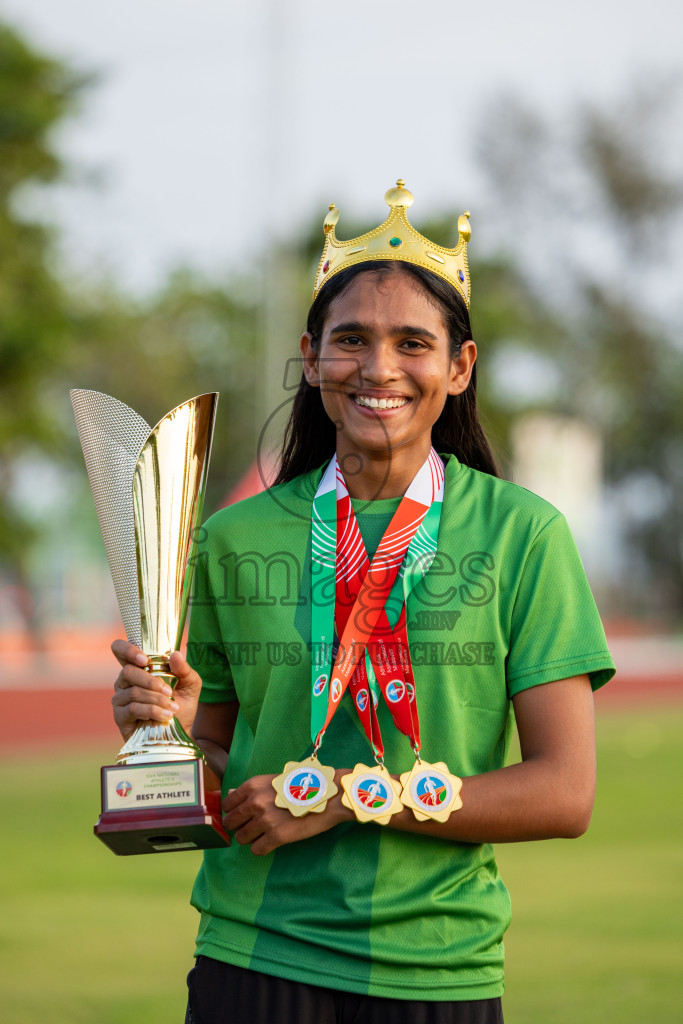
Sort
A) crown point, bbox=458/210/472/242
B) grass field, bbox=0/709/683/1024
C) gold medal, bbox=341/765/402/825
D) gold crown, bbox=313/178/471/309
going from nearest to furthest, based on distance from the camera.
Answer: gold medal, bbox=341/765/402/825 → gold crown, bbox=313/178/471/309 → crown point, bbox=458/210/472/242 → grass field, bbox=0/709/683/1024

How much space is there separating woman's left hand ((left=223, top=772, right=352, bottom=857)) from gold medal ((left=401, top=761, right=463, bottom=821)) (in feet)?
0.32

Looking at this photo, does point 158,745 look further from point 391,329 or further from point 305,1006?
point 391,329

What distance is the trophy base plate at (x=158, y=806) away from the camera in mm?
1938

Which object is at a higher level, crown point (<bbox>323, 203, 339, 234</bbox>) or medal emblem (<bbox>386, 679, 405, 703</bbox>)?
crown point (<bbox>323, 203, 339, 234</bbox>)

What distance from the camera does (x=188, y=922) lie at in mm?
6227

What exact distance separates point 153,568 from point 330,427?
19.6 inches

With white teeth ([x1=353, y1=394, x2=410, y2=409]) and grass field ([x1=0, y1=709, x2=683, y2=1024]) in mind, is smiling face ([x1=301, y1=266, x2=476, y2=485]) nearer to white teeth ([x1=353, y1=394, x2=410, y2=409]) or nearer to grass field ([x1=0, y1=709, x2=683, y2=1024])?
white teeth ([x1=353, y1=394, x2=410, y2=409])

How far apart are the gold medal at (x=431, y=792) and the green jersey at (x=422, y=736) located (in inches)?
4.1

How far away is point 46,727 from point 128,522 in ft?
46.7

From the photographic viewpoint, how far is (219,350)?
41.8m

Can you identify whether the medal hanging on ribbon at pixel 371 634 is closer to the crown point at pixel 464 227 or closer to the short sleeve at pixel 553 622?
the short sleeve at pixel 553 622

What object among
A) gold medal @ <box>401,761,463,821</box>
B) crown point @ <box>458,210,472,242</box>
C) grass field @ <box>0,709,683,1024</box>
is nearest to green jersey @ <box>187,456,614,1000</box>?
gold medal @ <box>401,761,463,821</box>

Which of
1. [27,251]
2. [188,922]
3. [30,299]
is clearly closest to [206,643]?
[188,922]

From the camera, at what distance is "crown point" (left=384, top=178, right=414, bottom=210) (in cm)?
235
